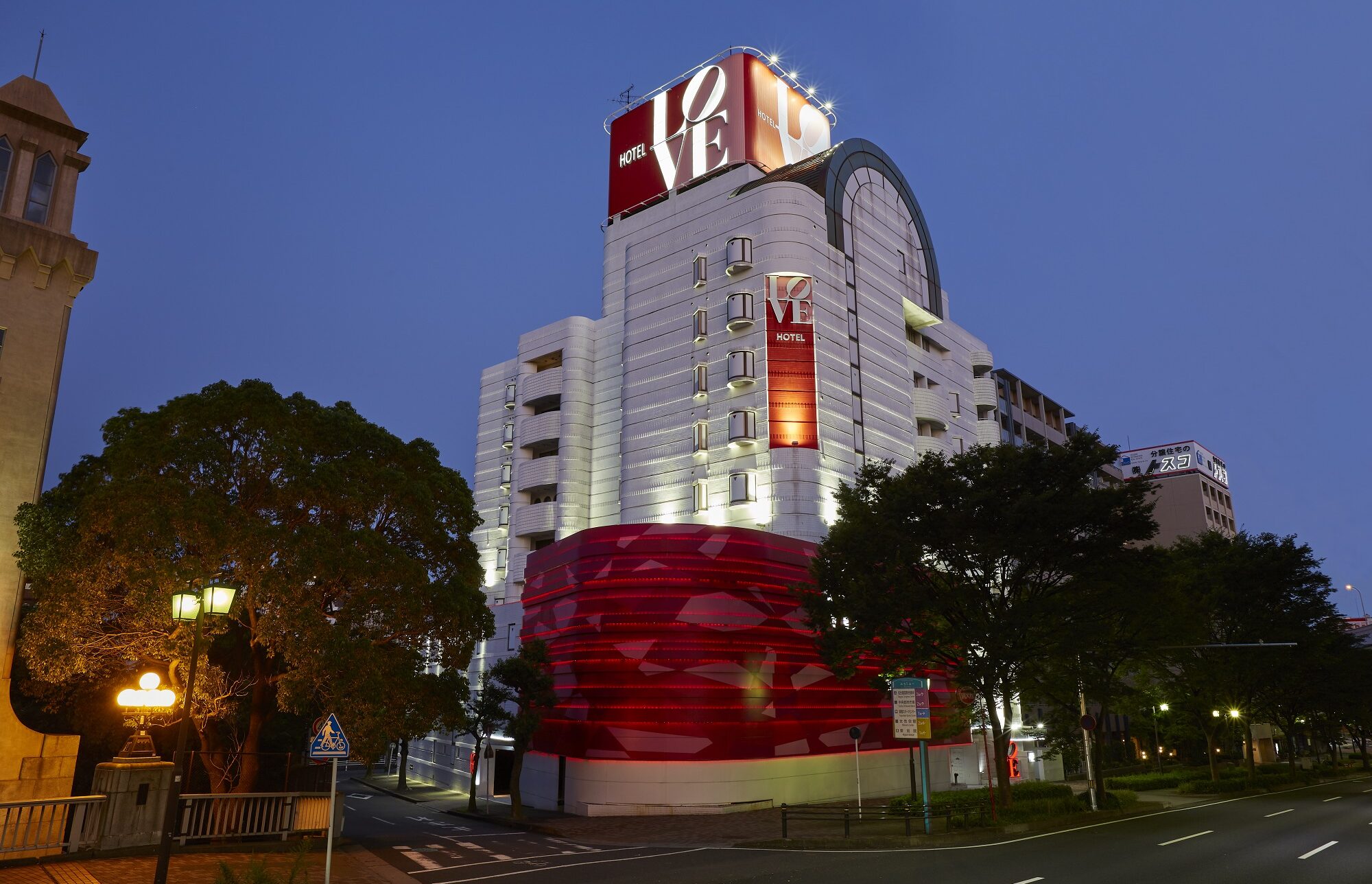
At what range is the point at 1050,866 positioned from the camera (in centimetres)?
1895

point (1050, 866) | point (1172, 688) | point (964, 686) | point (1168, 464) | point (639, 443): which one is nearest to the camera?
point (1050, 866)

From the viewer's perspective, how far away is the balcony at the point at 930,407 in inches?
2424

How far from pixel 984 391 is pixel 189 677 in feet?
223

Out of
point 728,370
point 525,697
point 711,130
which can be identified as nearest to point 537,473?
point 728,370

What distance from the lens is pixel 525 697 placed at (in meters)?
36.4

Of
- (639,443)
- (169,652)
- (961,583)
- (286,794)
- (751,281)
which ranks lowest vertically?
(286,794)

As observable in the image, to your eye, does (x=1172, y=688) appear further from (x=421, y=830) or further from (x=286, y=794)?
(x=286, y=794)

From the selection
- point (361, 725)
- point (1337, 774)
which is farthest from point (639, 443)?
point (1337, 774)

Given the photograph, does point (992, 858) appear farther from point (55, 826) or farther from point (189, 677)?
point (55, 826)

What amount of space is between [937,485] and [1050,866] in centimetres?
1420

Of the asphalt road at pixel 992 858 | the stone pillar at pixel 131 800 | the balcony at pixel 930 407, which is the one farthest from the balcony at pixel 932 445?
the stone pillar at pixel 131 800

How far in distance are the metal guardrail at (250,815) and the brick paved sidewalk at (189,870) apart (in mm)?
1117

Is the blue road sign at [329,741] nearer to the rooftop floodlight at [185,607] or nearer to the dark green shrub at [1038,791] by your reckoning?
the rooftop floodlight at [185,607]

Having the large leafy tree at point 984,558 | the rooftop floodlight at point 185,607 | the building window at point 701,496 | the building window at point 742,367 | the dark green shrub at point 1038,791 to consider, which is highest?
the building window at point 742,367
